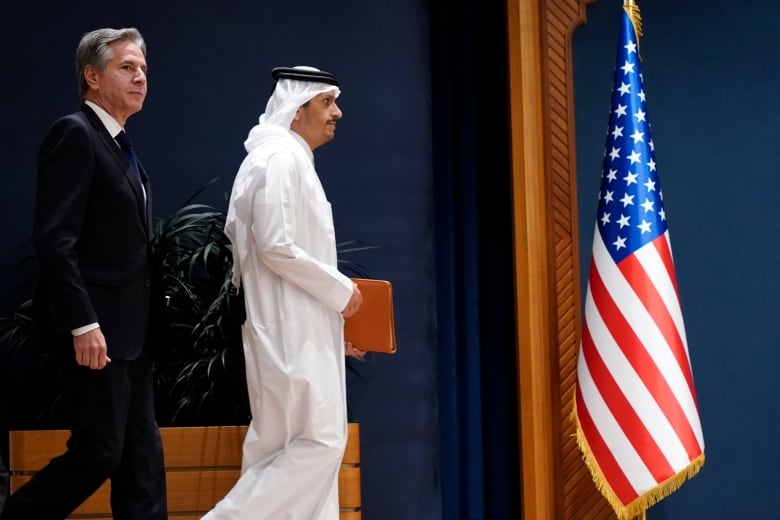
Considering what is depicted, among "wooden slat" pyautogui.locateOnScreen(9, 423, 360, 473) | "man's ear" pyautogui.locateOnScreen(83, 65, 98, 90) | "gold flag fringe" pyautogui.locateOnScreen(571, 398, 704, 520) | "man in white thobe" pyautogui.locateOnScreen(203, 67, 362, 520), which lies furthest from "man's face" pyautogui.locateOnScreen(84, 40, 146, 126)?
"gold flag fringe" pyautogui.locateOnScreen(571, 398, 704, 520)

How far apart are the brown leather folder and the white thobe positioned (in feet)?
0.38

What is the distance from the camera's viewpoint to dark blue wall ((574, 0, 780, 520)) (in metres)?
4.15

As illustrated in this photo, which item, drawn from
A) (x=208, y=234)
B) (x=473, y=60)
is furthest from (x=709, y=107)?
(x=208, y=234)

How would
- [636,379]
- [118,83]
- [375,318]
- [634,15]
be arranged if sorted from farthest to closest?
1. [634,15]
2. [636,379]
3. [375,318]
4. [118,83]

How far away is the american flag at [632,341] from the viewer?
3.64 metres

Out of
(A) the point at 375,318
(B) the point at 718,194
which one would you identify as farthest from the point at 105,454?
(B) the point at 718,194

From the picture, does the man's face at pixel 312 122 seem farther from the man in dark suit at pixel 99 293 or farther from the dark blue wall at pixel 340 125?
the dark blue wall at pixel 340 125

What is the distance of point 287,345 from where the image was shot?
309 cm

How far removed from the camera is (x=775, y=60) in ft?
14.1

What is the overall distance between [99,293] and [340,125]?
6.75 feet

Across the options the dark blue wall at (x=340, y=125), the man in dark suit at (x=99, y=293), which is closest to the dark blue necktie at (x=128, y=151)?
the man in dark suit at (x=99, y=293)

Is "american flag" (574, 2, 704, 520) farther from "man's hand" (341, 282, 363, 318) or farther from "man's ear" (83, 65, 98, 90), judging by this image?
"man's ear" (83, 65, 98, 90)

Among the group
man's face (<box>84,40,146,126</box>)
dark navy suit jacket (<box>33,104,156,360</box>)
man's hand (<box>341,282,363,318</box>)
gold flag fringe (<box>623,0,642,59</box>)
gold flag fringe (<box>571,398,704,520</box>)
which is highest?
gold flag fringe (<box>623,0,642,59</box>)

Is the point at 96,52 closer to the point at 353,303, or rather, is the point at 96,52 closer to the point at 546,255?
the point at 353,303
